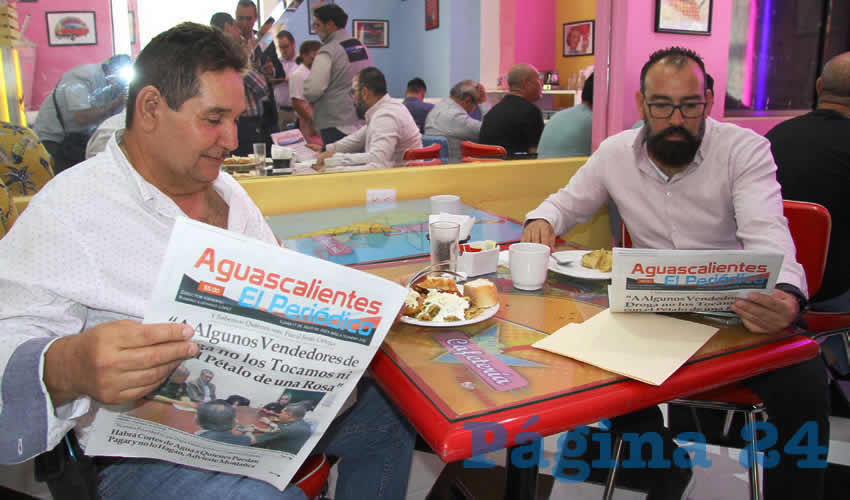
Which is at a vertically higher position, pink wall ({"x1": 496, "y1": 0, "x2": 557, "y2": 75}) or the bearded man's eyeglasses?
pink wall ({"x1": 496, "y1": 0, "x2": 557, "y2": 75})

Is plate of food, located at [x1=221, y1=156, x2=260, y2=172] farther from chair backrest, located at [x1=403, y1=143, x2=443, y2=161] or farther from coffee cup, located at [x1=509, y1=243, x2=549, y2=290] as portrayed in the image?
coffee cup, located at [x1=509, y1=243, x2=549, y2=290]

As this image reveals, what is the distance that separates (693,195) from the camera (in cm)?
184

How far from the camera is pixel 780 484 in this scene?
4.74 ft

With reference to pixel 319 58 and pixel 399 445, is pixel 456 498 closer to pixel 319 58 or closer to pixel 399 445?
pixel 399 445

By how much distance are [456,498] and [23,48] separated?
8.32ft

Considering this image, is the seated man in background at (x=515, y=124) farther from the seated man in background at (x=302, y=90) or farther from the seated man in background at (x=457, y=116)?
the seated man in background at (x=302, y=90)

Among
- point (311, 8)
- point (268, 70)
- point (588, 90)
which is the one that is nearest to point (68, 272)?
point (268, 70)

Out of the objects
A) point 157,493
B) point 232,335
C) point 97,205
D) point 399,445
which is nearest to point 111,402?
point 232,335

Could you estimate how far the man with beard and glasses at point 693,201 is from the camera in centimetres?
142

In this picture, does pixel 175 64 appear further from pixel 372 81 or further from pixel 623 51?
pixel 623 51

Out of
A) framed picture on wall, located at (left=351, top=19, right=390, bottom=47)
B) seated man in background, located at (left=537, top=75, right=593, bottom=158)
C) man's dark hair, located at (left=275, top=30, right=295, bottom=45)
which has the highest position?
framed picture on wall, located at (left=351, top=19, right=390, bottom=47)

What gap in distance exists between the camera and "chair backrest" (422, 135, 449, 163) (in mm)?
3191

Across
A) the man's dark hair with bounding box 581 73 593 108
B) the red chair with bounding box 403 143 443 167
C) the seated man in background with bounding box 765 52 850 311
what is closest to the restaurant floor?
the seated man in background with bounding box 765 52 850 311

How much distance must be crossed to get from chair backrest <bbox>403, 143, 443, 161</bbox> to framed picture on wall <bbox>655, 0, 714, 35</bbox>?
152 cm
